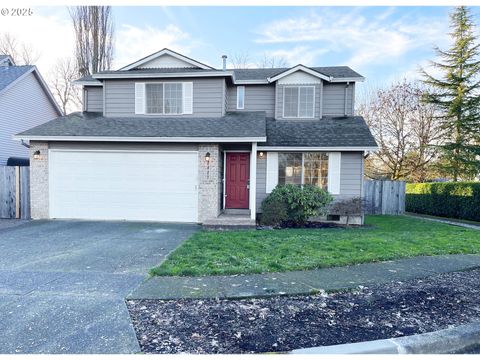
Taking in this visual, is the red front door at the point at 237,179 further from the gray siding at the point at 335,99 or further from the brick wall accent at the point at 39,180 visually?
the brick wall accent at the point at 39,180

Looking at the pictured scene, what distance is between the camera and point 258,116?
37.7ft

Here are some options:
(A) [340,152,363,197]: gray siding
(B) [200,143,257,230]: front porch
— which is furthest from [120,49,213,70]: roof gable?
(A) [340,152,363,197]: gray siding

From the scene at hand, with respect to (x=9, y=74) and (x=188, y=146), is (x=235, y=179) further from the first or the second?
(x=9, y=74)

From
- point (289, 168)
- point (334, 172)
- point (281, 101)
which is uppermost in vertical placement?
point (281, 101)

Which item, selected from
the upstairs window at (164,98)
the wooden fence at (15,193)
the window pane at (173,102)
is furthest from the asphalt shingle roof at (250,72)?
the wooden fence at (15,193)

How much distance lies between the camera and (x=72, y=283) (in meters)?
4.32

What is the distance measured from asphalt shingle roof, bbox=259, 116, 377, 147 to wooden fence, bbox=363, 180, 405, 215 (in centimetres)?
383

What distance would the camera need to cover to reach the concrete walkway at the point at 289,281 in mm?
3942

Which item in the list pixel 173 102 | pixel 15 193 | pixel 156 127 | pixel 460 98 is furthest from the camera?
pixel 460 98

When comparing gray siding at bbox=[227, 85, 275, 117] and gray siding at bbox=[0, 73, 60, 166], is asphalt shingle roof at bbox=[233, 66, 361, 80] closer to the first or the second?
gray siding at bbox=[227, 85, 275, 117]

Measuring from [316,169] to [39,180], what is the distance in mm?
10048

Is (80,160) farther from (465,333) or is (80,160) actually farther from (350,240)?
(465,333)

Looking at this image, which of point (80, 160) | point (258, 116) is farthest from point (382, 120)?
point (80, 160)

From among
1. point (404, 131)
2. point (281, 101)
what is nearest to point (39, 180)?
point (281, 101)
